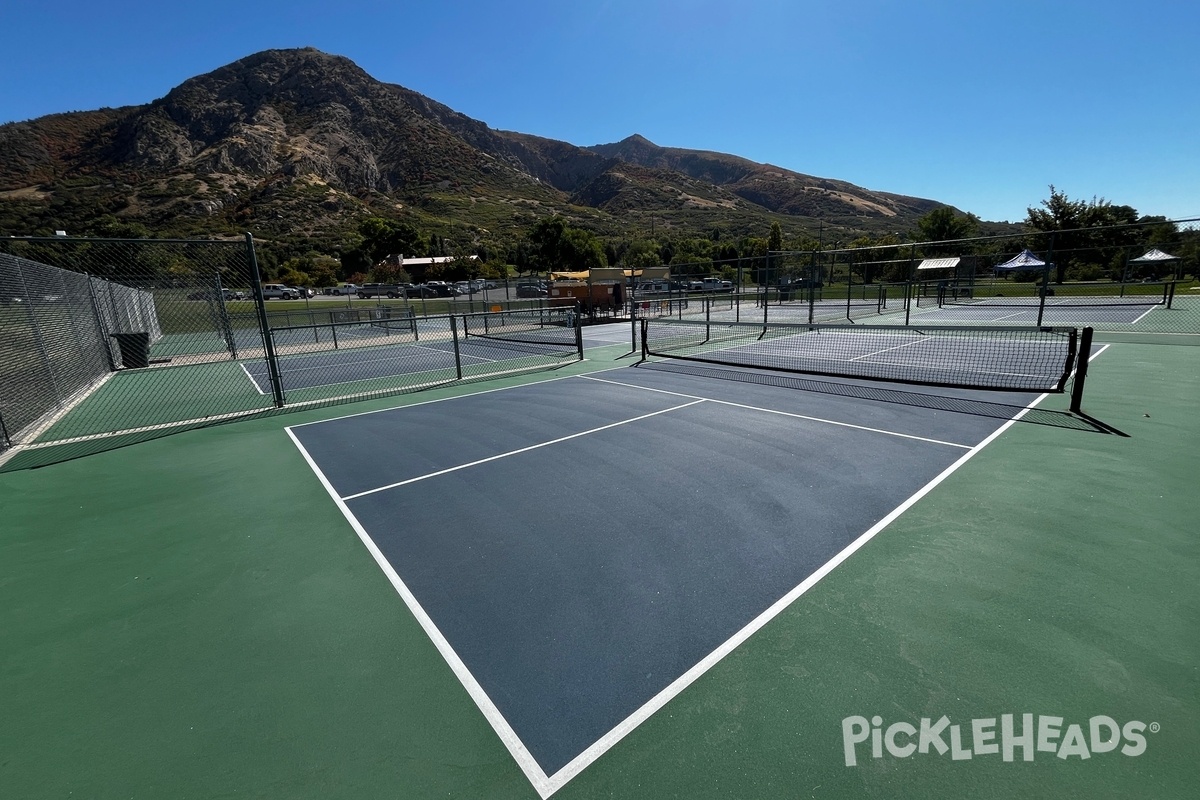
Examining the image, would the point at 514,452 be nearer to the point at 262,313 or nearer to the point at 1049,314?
the point at 262,313

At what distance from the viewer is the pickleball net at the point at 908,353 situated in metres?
10.4

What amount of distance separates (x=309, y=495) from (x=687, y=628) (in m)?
5.03

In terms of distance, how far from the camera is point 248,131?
13688 centimetres

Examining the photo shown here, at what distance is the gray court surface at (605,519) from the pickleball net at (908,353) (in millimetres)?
1528

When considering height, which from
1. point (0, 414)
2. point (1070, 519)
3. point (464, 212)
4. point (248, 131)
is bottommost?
point (1070, 519)

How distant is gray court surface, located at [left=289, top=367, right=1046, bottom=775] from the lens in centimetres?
316

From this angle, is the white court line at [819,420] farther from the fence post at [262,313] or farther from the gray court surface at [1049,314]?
the gray court surface at [1049,314]

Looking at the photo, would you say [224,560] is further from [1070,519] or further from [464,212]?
[464,212]

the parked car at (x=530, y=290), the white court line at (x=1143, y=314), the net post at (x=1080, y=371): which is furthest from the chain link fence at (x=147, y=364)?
the white court line at (x=1143, y=314)

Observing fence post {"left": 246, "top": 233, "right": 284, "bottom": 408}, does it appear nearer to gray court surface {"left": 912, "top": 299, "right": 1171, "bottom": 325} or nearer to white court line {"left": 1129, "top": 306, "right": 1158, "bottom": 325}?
gray court surface {"left": 912, "top": 299, "right": 1171, "bottom": 325}

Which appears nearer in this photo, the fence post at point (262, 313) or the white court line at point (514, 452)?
the white court line at point (514, 452)

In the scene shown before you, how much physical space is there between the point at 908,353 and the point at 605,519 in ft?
46.2

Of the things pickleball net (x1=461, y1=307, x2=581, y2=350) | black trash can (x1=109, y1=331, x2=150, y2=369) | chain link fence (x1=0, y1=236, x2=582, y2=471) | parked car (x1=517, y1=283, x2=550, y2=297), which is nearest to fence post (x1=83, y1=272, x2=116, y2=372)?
chain link fence (x1=0, y1=236, x2=582, y2=471)

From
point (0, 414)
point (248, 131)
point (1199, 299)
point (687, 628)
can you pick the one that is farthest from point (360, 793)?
point (248, 131)
